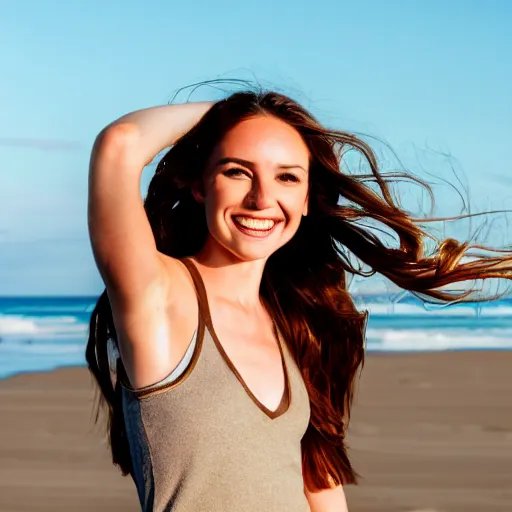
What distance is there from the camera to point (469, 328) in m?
20.5

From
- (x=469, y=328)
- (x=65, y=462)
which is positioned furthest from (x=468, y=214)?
(x=469, y=328)

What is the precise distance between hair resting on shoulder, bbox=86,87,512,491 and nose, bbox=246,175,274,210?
206 millimetres

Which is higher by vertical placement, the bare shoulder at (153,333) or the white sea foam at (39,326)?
the bare shoulder at (153,333)

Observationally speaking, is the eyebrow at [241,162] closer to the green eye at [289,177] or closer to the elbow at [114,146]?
the green eye at [289,177]

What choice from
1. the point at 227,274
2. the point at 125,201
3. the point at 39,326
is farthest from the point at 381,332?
the point at 125,201

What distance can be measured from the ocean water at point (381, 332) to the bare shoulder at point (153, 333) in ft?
34.3

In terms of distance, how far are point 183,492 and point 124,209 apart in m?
0.77

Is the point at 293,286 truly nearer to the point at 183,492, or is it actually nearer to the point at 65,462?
the point at 183,492

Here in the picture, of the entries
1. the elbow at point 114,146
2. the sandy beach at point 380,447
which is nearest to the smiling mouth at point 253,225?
the elbow at point 114,146

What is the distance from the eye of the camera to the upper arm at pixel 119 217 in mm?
2527

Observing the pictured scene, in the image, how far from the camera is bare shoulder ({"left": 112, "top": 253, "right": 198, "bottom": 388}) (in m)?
2.73

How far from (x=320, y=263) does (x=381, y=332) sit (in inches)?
648

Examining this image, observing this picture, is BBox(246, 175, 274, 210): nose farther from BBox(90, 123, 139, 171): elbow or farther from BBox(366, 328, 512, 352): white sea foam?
BBox(366, 328, 512, 352): white sea foam

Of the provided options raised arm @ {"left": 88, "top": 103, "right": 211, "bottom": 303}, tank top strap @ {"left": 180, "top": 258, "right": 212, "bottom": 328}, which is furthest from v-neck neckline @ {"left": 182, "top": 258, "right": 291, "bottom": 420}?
raised arm @ {"left": 88, "top": 103, "right": 211, "bottom": 303}
